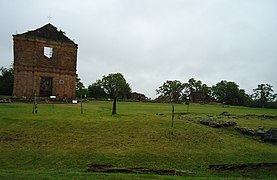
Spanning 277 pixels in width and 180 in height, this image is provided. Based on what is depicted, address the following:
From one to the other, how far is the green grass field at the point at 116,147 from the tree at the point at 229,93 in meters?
71.5

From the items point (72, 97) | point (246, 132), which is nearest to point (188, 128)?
point (246, 132)

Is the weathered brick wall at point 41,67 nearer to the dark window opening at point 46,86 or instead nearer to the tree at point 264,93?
the dark window opening at point 46,86

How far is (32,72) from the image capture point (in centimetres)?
4125

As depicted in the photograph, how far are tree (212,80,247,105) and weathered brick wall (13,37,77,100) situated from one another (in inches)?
2262

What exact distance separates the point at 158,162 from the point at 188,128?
7282mm

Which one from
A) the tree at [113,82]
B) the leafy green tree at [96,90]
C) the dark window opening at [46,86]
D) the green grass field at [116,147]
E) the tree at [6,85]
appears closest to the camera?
the green grass field at [116,147]

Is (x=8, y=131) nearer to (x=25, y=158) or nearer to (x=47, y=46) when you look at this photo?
(x=25, y=158)

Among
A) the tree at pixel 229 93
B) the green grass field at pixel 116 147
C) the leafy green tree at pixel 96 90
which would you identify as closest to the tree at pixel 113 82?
the leafy green tree at pixel 96 90

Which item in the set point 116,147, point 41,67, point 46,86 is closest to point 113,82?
point 46,86

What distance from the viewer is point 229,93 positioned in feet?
292

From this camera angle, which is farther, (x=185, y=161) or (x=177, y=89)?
(x=177, y=89)

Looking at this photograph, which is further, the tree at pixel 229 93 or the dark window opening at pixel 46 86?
the tree at pixel 229 93

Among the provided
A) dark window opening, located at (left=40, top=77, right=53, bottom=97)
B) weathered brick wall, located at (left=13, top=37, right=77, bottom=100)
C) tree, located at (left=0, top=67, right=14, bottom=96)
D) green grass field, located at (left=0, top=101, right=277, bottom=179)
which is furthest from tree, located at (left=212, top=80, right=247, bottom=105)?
green grass field, located at (left=0, top=101, right=277, bottom=179)

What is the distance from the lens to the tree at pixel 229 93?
88.4 meters
